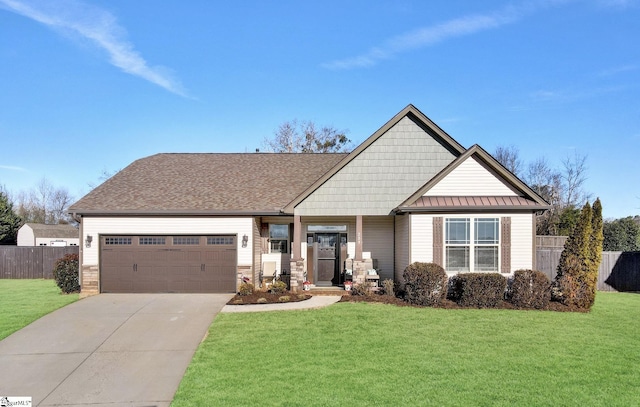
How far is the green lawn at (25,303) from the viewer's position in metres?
11.8

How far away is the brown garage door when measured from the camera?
1620 cm

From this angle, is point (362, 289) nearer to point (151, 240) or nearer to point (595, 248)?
point (595, 248)

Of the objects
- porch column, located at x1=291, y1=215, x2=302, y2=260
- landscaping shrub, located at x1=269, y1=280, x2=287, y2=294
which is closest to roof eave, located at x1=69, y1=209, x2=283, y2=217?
porch column, located at x1=291, y1=215, x2=302, y2=260

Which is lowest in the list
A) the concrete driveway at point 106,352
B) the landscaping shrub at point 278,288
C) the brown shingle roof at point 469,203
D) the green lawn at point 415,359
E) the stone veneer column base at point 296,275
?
the concrete driveway at point 106,352

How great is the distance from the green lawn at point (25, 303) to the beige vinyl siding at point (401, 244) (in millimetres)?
10835

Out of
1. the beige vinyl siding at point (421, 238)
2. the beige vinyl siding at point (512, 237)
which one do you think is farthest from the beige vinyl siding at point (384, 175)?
the beige vinyl siding at point (512, 237)

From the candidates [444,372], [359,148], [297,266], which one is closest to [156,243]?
[297,266]

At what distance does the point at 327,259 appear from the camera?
685 inches

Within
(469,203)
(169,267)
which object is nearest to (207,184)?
(169,267)

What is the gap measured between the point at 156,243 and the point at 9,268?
13.3 metres

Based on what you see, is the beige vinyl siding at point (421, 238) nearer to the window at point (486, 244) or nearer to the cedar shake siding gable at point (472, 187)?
the cedar shake siding gable at point (472, 187)

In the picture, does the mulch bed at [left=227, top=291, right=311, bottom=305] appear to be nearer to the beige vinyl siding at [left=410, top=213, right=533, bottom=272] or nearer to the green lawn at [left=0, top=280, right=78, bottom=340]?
the beige vinyl siding at [left=410, top=213, right=533, bottom=272]

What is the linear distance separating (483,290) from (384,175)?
5.06 m

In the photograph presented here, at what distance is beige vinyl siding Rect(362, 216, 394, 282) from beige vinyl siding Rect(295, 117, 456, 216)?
1.62 meters
